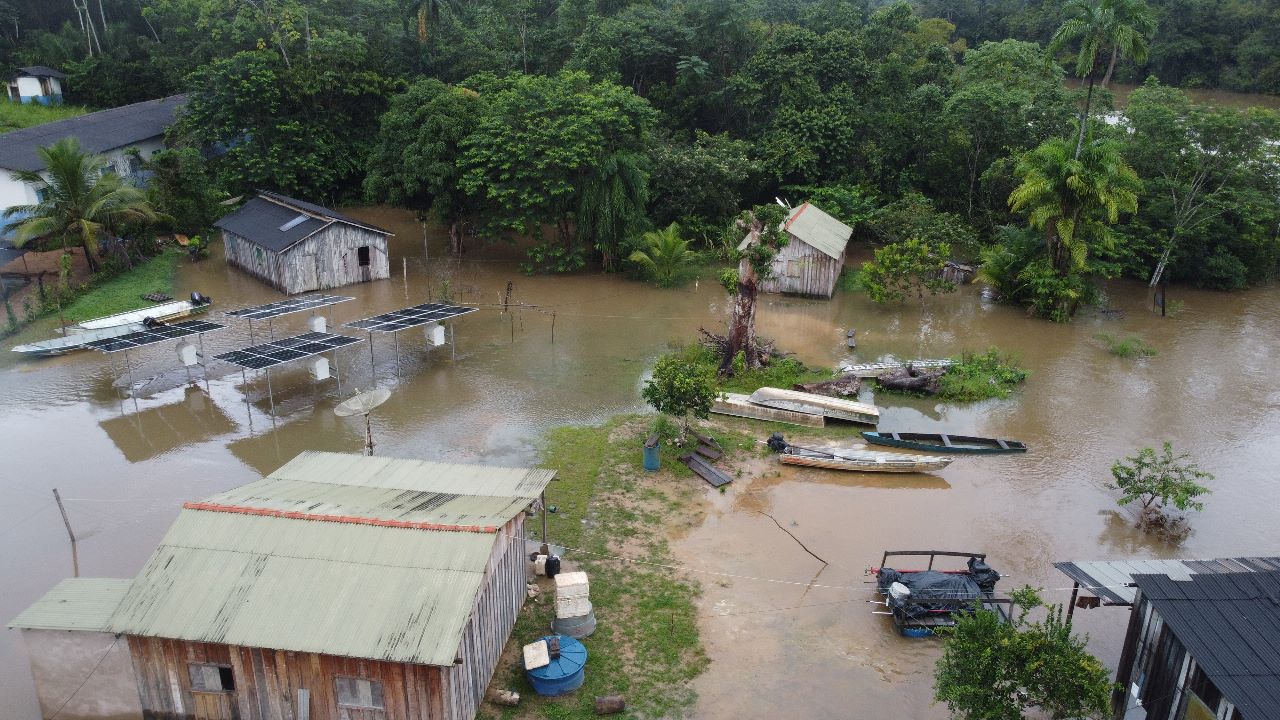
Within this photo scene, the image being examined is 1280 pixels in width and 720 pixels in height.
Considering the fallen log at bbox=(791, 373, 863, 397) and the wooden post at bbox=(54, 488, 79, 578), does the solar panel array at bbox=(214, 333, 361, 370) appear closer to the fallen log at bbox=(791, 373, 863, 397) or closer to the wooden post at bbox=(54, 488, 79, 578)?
the wooden post at bbox=(54, 488, 79, 578)

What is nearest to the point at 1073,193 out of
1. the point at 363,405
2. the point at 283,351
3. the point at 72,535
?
the point at 363,405

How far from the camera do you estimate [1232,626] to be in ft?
36.0

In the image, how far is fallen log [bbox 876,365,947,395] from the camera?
24.4 m

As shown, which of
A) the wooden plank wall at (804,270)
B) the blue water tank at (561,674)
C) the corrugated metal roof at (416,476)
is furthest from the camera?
the wooden plank wall at (804,270)

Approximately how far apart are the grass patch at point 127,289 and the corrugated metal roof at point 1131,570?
96.2 feet

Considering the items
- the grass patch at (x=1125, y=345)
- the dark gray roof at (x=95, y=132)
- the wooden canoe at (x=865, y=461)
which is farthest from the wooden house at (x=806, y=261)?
the dark gray roof at (x=95, y=132)

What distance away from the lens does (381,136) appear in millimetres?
36750

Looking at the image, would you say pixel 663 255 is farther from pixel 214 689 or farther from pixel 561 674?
pixel 214 689

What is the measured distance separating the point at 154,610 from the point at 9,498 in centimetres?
914

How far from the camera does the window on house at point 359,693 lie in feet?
38.4

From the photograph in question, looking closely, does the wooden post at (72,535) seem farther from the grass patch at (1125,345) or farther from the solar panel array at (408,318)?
the grass patch at (1125,345)

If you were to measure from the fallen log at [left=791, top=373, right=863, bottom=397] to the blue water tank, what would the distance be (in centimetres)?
1255

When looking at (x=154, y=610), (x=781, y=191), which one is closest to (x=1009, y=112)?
(x=781, y=191)

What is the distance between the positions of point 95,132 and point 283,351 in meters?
26.4
